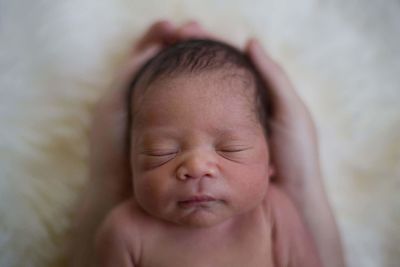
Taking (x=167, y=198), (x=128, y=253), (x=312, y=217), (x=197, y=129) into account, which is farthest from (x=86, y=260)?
(x=312, y=217)

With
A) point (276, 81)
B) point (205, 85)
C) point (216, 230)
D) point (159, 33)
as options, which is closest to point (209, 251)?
point (216, 230)

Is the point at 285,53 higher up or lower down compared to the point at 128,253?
higher up

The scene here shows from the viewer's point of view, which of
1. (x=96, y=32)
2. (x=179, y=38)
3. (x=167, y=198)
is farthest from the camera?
(x=96, y=32)

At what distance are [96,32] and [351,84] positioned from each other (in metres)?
0.69

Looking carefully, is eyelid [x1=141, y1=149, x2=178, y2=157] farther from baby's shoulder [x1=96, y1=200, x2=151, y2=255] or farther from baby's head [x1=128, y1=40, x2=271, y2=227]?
baby's shoulder [x1=96, y1=200, x2=151, y2=255]

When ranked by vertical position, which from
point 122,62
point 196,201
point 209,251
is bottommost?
point 209,251

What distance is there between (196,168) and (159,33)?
1.63ft

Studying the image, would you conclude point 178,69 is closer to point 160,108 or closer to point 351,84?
point 160,108

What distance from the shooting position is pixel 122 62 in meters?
1.37

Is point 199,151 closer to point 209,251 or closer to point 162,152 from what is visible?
point 162,152

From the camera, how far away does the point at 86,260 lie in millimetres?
1110

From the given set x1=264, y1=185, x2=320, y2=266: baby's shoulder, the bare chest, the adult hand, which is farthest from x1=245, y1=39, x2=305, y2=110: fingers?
the bare chest

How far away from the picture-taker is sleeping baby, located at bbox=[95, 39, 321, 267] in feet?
3.16

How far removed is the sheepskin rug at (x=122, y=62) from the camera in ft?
3.91
